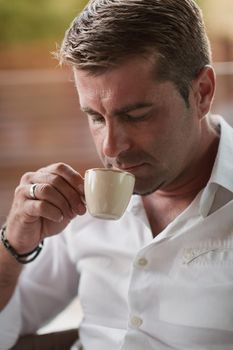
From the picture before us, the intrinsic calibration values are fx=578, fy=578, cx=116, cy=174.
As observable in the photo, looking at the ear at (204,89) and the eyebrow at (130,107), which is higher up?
the eyebrow at (130,107)

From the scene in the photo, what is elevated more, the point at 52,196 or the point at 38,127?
the point at 52,196

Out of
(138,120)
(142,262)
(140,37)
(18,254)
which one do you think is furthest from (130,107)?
(18,254)

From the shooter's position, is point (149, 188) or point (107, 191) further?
point (149, 188)

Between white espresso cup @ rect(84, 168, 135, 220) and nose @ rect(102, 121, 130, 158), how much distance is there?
108 millimetres

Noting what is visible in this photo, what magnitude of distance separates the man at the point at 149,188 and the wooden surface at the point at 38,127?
1.78 metres

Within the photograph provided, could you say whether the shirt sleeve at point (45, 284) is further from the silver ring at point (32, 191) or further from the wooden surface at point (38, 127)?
the wooden surface at point (38, 127)

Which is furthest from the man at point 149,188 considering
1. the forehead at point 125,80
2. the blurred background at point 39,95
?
the blurred background at point 39,95

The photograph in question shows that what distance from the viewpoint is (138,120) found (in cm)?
135

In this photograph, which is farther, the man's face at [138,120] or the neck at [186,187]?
the neck at [186,187]

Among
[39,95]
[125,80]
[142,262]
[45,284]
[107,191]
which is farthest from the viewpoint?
[39,95]

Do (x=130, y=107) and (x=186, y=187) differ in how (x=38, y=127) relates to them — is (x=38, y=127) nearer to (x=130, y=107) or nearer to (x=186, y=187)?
(x=186, y=187)

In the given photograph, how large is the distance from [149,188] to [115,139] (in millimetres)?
146

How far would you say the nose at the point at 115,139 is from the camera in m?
1.31

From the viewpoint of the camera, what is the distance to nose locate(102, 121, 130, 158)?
1.31 meters
